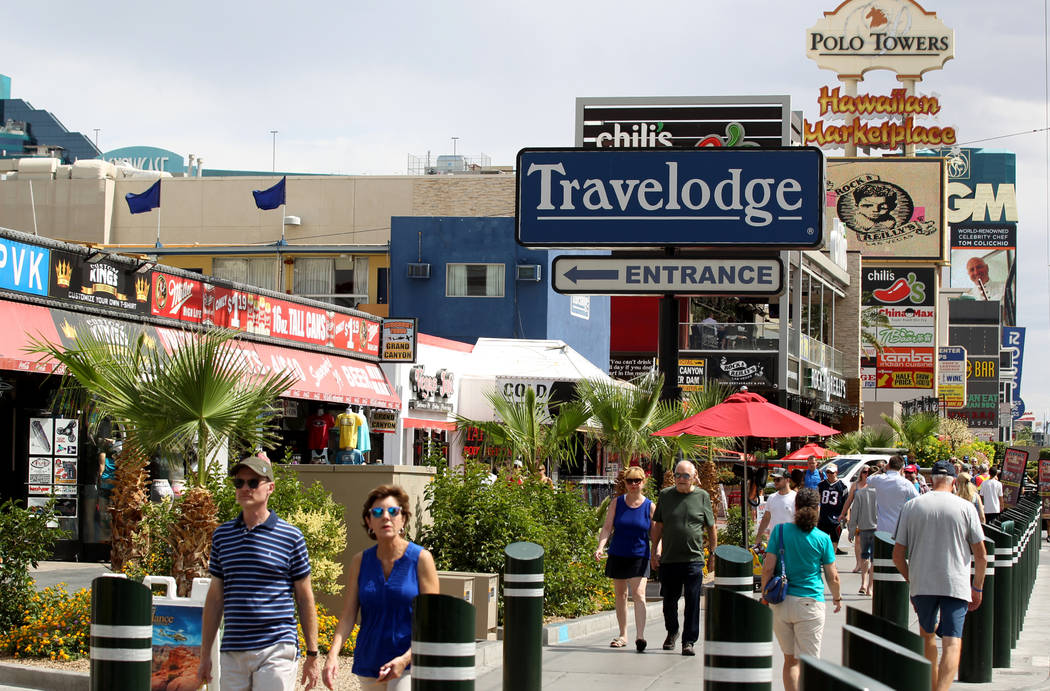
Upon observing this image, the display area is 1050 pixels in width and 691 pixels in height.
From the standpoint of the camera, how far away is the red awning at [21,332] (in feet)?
53.0

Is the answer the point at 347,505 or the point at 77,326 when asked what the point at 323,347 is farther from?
the point at 347,505

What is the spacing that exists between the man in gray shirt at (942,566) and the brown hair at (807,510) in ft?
2.52

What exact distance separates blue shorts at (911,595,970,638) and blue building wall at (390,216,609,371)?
1170 inches

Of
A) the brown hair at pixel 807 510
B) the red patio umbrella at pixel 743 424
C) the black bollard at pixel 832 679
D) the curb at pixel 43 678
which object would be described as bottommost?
the curb at pixel 43 678

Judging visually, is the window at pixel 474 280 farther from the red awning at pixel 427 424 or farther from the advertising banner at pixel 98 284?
the advertising banner at pixel 98 284

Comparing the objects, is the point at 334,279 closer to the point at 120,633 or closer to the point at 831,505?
the point at 831,505

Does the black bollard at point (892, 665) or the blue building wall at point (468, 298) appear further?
the blue building wall at point (468, 298)

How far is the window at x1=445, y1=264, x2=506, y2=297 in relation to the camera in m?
39.5

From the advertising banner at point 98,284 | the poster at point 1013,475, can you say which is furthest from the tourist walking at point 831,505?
the poster at point 1013,475

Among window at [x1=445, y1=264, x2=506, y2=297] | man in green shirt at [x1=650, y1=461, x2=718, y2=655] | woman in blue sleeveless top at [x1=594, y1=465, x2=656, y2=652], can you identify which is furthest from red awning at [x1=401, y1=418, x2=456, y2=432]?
man in green shirt at [x1=650, y1=461, x2=718, y2=655]

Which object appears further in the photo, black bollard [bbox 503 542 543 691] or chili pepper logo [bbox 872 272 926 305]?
chili pepper logo [bbox 872 272 926 305]

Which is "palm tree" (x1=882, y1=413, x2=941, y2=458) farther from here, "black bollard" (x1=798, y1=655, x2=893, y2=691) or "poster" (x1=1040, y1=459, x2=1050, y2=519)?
"black bollard" (x1=798, y1=655, x2=893, y2=691)

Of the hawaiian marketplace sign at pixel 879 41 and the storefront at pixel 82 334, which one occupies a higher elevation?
the hawaiian marketplace sign at pixel 879 41

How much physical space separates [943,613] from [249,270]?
123 feet
